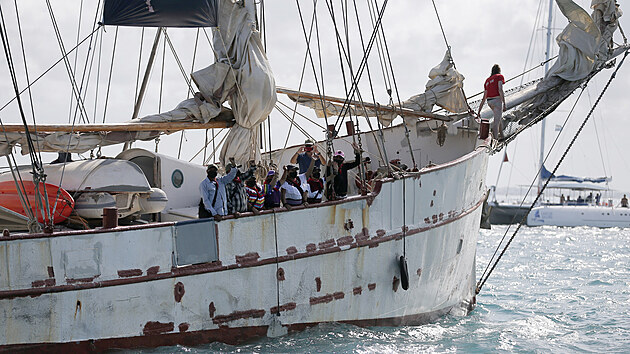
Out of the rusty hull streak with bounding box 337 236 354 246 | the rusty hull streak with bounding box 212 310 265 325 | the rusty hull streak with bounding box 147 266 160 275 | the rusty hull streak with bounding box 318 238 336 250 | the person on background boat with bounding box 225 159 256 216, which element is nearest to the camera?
the rusty hull streak with bounding box 147 266 160 275

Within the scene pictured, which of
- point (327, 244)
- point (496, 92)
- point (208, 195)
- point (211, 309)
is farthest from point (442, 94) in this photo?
point (211, 309)

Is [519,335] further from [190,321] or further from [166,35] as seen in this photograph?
[166,35]

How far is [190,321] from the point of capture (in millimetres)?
9641

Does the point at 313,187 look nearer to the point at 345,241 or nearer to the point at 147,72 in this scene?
the point at 345,241

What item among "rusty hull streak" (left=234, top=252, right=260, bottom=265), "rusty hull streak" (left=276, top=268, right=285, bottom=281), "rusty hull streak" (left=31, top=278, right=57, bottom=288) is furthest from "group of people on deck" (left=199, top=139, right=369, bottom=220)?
"rusty hull streak" (left=31, top=278, right=57, bottom=288)

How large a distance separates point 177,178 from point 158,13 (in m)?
2.60

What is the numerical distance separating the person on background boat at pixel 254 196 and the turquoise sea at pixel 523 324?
5.87 ft

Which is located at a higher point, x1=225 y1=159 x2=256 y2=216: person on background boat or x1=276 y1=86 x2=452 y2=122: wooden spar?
x1=276 y1=86 x2=452 y2=122: wooden spar

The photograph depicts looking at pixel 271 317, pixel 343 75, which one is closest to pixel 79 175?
pixel 271 317

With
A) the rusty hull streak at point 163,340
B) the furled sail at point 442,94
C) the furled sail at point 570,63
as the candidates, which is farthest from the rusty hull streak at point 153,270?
the furled sail at point 570,63

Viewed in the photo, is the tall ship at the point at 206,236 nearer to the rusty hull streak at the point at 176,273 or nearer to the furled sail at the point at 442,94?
the rusty hull streak at the point at 176,273

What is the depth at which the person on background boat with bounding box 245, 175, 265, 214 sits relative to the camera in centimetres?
1036

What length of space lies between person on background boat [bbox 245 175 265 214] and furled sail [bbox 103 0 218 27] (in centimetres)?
320

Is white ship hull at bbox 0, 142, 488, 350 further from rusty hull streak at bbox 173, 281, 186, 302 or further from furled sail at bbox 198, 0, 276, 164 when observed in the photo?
furled sail at bbox 198, 0, 276, 164
